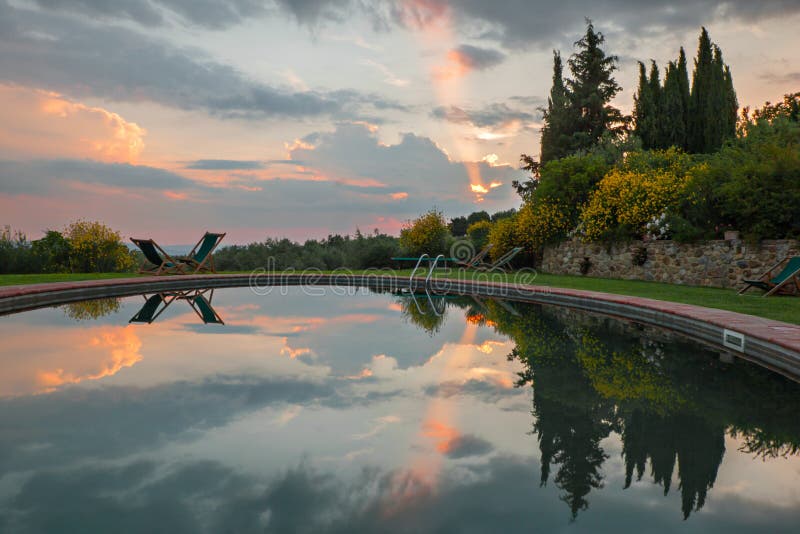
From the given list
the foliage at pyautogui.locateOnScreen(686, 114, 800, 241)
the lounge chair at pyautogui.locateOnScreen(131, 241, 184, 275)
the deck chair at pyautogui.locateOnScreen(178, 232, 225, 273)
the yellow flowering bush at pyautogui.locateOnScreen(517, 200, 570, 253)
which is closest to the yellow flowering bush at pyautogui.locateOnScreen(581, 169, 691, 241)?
the foliage at pyautogui.locateOnScreen(686, 114, 800, 241)

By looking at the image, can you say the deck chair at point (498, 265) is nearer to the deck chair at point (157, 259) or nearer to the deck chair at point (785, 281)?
the deck chair at point (785, 281)

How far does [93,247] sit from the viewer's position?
17922 millimetres

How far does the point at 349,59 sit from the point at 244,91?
169 inches

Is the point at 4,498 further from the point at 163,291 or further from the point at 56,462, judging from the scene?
the point at 163,291

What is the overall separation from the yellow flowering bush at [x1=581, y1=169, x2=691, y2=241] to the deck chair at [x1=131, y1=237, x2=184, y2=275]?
13.6 meters

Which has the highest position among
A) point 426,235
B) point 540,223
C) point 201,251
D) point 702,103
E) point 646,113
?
point 702,103

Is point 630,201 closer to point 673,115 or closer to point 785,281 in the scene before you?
point 785,281

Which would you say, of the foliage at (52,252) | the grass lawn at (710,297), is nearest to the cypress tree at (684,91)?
the grass lawn at (710,297)

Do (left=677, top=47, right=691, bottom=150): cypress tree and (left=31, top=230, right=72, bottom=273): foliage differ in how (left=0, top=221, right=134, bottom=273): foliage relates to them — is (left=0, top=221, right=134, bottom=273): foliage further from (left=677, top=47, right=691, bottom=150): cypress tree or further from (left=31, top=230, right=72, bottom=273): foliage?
(left=677, top=47, right=691, bottom=150): cypress tree

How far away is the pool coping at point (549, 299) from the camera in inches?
233

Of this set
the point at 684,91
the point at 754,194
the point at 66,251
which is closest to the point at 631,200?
the point at 754,194

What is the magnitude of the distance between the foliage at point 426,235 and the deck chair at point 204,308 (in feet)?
37.4

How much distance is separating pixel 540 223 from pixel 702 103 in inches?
463

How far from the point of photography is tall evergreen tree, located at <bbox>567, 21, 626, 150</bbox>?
27.5 metres
